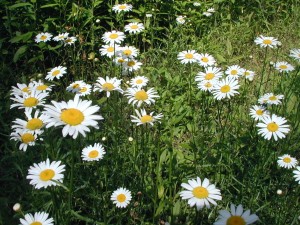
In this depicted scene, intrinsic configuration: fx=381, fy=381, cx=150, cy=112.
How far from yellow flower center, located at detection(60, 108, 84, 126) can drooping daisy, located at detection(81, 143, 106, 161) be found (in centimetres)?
66

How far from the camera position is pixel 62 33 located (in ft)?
12.7

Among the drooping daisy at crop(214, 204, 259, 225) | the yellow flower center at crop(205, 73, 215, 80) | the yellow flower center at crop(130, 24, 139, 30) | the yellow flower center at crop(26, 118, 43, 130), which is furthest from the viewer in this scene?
the yellow flower center at crop(130, 24, 139, 30)

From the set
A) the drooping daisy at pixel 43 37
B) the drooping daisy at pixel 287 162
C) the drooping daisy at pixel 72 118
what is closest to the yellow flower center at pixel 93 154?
the drooping daisy at pixel 72 118

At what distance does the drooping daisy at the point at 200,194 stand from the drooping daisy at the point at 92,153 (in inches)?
27.9

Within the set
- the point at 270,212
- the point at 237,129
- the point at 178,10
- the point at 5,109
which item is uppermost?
the point at 178,10

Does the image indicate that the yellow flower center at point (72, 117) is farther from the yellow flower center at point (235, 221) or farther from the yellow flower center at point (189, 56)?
the yellow flower center at point (189, 56)

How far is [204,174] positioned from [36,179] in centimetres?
125

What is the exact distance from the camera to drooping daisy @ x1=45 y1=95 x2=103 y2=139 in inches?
68.7

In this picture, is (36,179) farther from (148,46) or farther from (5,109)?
(148,46)

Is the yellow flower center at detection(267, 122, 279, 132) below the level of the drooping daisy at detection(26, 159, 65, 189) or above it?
above

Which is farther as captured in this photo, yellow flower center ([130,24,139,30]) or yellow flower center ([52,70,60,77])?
yellow flower center ([130,24,139,30])

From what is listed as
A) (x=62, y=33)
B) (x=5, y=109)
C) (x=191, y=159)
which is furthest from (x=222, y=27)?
(x=5, y=109)

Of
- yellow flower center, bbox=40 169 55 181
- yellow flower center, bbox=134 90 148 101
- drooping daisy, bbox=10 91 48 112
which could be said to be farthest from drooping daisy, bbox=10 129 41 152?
yellow flower center, bbox=134 90 148 101

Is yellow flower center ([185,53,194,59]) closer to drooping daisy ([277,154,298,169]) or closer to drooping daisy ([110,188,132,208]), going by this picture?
drooping daisy ([277,154,298,169])
